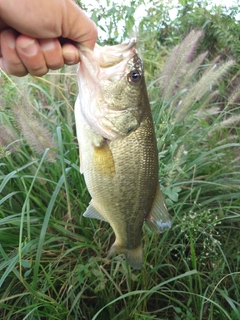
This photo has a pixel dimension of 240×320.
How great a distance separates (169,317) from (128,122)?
1.31m

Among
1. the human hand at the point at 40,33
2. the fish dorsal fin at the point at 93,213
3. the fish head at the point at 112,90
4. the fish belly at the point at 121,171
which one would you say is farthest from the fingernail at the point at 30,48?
the fish dorsal fin at the point at 93,213

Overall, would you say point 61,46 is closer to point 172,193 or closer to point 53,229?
point 172,193

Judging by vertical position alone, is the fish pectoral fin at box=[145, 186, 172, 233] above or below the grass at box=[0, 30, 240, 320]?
above

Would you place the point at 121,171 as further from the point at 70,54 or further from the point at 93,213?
the point at 70,54

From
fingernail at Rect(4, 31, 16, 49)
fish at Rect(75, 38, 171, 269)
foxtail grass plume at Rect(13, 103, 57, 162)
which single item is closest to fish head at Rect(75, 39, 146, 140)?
fish at Rect(75, 38, 171, 269)

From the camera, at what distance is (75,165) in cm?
220

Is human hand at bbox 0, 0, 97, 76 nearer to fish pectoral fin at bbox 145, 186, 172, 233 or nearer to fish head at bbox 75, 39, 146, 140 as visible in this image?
fish head at bbox 75, 39, 146, 140

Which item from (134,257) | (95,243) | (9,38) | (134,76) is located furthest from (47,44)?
(95,243)

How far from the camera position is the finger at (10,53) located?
1.31m

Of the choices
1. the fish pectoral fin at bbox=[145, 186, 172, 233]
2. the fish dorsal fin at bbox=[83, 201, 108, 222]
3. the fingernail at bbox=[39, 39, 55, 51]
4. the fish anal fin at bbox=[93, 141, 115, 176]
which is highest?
the fingernail at bbox=[39, 39, 55, 51]

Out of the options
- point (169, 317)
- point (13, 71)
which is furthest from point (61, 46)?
point (169, 317)

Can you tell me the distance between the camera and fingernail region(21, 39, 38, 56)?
1.29 metres

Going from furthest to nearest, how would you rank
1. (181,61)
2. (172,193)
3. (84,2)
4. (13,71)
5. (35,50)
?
(84,2)
(181,61)
(172,193)
(13,71)
(35,50)

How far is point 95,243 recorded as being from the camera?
228cm
